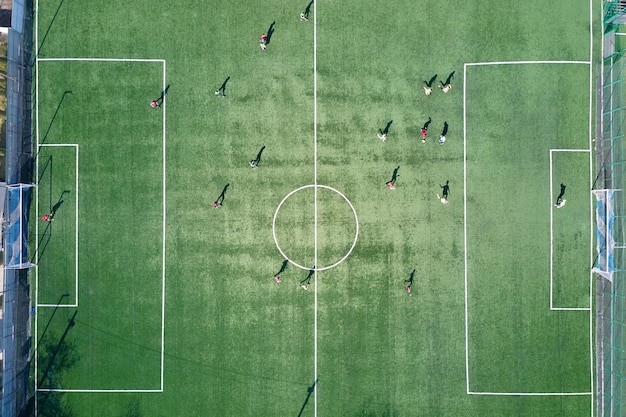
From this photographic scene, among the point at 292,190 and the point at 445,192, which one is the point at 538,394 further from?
the point at 292,190

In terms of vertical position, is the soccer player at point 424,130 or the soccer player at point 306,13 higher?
the soccer player at point 306,13

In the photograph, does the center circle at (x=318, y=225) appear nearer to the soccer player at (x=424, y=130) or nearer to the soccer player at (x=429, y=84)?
the soccer player at (x=424, y=130)

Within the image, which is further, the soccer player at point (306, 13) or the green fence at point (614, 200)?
the soccer player at point (306, 13)

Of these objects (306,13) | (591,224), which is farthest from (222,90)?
(591,224)

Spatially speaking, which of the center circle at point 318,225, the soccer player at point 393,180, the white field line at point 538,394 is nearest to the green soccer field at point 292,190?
the center circle at point 318,225

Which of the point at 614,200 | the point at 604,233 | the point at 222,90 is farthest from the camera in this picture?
the point at 222,90

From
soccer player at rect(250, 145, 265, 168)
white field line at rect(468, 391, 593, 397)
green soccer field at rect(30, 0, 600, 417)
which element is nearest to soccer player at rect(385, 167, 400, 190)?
green soccer field at rect(30, 0, 600, 417)

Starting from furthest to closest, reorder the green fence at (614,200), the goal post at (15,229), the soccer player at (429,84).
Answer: the soccer player at (429,84) < the goal post at (15,229) < the green fence at (614,200)

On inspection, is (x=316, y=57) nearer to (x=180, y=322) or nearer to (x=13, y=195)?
(x=180, y=322)
